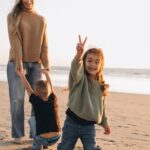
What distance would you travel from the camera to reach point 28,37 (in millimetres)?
4945

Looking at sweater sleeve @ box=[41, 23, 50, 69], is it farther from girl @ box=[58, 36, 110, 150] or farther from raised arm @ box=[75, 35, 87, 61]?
raised arm @ box=[75, 35, 87, 61]

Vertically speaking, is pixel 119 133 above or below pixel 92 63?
below

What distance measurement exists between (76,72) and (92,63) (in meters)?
0.26

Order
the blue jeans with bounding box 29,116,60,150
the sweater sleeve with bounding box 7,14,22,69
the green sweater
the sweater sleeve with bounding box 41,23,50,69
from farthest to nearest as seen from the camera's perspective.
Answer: the sweater sleeve with bounding box 41,23,50,69
the sweater sleeve with bounding box 7,14,22,69
the blue jeans with bounding box 29,116,60,150
the green sweater

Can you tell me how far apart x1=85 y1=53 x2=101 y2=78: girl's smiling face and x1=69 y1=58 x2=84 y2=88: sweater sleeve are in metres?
0.12

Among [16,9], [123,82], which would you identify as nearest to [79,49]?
[16,9]

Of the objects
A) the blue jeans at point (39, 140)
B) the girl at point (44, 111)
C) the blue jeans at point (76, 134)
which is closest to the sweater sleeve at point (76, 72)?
the blue jeans at point (76, 134)

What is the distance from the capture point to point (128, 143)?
5391 mm

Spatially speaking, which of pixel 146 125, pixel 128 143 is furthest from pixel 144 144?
pixel 146 125

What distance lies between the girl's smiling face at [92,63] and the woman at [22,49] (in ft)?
4.10

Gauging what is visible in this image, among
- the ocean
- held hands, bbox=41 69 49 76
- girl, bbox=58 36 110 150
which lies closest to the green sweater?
girl, bbox=58 36 110 150

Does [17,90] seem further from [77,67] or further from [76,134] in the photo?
[77,67]

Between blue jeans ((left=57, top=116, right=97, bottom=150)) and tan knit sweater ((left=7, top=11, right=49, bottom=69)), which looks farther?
tan knit sweater ((left=7, top=11, right=49, bottom=69))

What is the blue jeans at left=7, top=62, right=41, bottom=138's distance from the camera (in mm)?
4863
